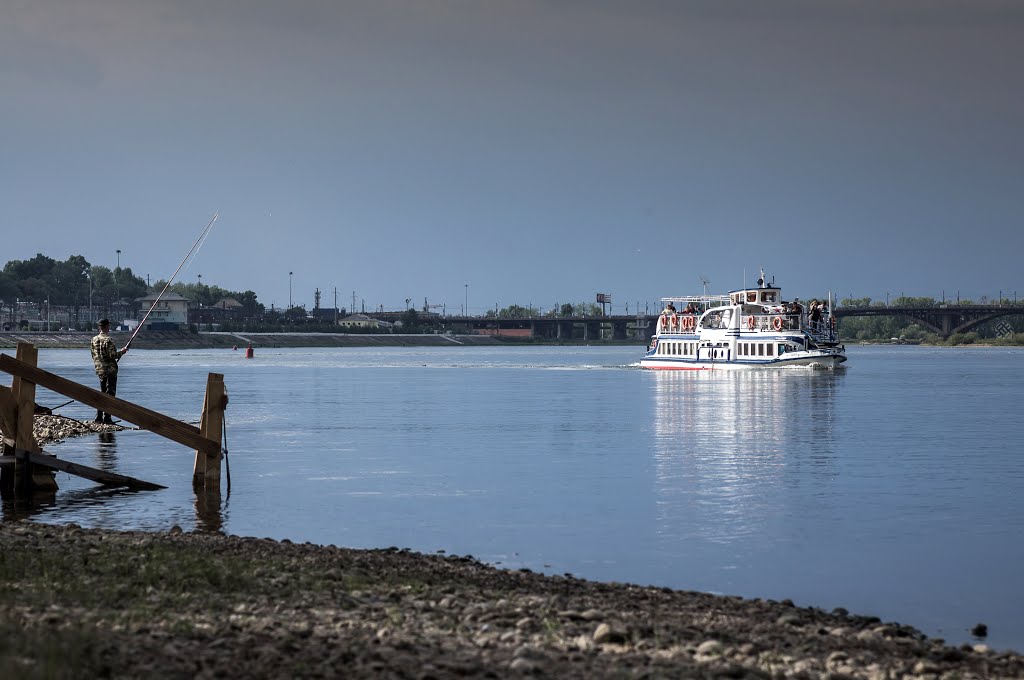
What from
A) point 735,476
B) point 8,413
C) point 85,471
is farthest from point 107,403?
point 735,476

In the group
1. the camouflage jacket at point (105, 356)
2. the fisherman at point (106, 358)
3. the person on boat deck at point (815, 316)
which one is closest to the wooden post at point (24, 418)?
the fisherman at point (106, 358)

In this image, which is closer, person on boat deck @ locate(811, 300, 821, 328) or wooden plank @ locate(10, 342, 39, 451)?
wooden plank @ locate(10, 342, 39, 451)

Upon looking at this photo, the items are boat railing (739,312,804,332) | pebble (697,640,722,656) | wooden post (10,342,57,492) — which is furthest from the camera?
boat railing (739,312,804,332)

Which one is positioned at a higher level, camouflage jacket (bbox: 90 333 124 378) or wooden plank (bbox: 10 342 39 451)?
camouflage jacket (bbox: 90 333 124 378)

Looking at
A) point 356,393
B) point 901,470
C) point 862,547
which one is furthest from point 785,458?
point 356,393

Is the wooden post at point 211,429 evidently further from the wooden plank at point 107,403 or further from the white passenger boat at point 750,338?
the white passenger boat at point 750,338

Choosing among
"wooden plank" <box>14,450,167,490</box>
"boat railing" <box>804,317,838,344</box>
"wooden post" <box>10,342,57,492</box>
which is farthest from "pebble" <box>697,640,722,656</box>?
"boat railing" <box>804,317,838,344</box>

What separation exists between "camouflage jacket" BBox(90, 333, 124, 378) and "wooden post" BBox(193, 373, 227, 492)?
7.10 meters

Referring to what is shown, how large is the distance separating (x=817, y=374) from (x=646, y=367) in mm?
25184

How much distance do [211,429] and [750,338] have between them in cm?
9175

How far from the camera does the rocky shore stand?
9758mm

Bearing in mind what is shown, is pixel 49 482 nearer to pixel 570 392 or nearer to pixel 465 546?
pixel 465 546

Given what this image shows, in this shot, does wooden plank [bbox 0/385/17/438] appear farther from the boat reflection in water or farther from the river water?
the boat reflection in water

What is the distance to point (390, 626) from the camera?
1152 cm
